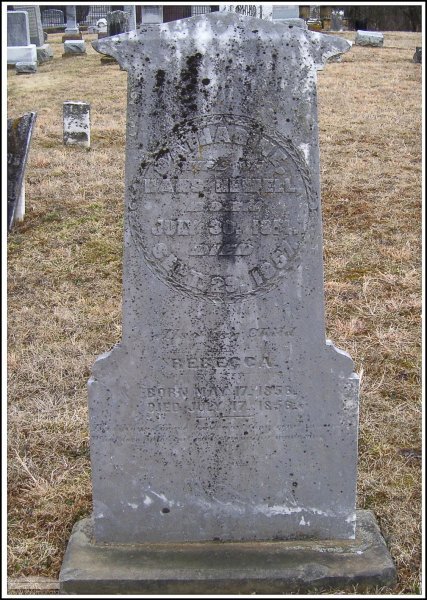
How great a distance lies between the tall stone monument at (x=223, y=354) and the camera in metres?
2.96

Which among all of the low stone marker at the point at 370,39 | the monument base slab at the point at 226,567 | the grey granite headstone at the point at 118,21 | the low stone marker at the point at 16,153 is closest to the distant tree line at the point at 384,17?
the low stone marker at the point at 370,39

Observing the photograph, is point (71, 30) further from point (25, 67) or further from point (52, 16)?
point (52, 16)

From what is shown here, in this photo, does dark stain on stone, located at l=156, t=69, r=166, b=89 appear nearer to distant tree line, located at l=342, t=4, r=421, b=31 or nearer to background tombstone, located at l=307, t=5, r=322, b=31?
Answer: background tombstone, located at l=307, t=5, r=322, b=31

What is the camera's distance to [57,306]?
625 cm

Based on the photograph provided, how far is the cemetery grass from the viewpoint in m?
3.82

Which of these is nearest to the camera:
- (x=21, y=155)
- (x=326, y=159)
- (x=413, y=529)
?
(x=413, y=529)

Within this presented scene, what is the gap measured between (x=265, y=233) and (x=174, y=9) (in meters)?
36.0

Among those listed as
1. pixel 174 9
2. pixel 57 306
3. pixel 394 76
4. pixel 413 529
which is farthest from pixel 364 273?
pixel 174 9

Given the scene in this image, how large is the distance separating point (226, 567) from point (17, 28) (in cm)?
1918

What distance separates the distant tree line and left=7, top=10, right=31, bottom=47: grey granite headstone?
16352 mm

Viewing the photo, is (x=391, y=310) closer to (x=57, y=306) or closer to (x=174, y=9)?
(x=57, y=306)

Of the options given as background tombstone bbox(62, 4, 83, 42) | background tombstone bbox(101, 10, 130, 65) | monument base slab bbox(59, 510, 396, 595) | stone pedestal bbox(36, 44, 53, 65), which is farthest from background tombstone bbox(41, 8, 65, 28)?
monument base slab bbox(59, 510, 396, 595)

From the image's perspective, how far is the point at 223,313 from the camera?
3.21 m

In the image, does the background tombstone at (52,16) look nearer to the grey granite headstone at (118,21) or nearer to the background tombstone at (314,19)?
the background tombstone at (314,19)
